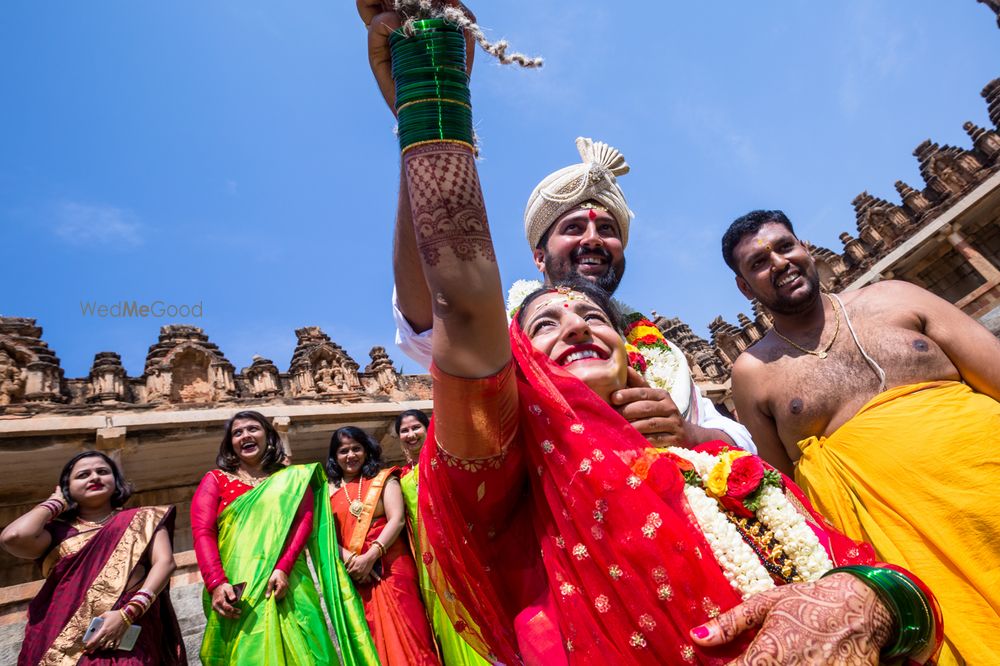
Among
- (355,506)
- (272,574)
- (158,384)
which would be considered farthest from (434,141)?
(158,384)

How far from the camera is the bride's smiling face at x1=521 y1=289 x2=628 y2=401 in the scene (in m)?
1.41

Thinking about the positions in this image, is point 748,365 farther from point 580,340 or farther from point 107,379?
point 107,379

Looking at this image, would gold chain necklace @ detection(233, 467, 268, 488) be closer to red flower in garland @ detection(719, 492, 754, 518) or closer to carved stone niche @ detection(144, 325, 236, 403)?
red flower in garland @ detection(719, 492, 754, 518)

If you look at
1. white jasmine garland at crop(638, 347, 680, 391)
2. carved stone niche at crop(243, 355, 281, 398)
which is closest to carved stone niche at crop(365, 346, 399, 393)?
carved stone niche at crop(243, 355, 281, 398)

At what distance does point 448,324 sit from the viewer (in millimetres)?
946

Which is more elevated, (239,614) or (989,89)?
(989,89)

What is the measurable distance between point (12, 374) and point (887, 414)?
9950 mm

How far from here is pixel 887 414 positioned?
217 cm

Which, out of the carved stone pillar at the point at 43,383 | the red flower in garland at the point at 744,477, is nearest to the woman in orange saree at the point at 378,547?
the red flower in garland at the point at 744,477

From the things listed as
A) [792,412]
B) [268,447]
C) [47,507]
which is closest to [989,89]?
[792,412]

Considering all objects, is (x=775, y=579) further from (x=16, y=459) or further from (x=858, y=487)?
(x=16, y=459)

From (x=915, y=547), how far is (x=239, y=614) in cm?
295

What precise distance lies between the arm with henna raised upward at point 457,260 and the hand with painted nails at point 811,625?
609mm

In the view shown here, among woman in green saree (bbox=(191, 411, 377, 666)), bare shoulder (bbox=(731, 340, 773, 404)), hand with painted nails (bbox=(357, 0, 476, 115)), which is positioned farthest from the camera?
woman in green saree (bbox=(191, 411, 377, 666))
